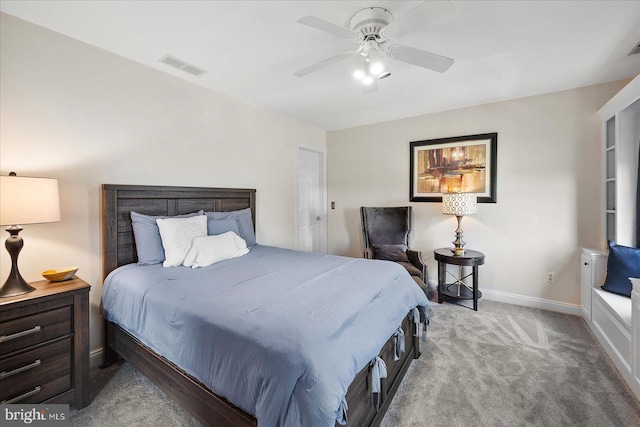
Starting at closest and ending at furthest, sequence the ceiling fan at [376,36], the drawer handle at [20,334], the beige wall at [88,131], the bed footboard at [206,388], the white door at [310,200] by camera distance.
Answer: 1. the bed footboard at [206,388]
2. the drawer handle at [20,334]
3. the ceiling fan at [376,36]
4. the beige wall at [88,131]
5. the white door at [310,200]

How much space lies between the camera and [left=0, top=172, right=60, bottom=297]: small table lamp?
151cm

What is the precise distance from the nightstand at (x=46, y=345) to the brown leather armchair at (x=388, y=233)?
9.48 ft

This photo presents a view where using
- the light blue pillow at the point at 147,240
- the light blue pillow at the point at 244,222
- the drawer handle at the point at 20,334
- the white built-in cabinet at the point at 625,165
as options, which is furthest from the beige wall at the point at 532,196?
the drawer handle at the point at 20,334

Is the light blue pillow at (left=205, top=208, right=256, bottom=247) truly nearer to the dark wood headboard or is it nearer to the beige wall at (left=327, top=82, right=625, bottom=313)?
the dark wood headboard

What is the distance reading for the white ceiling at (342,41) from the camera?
1753 millimetres

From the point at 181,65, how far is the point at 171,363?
2.42m

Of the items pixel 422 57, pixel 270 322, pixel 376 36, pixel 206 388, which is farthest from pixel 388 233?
pixel 206 388

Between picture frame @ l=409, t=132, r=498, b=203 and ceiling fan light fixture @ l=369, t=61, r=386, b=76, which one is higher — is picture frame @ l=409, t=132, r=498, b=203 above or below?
below

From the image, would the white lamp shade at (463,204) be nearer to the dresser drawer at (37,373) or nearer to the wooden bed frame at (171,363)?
the wooden bed frame at (171,363)

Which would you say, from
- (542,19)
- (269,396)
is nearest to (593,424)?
(269,396)

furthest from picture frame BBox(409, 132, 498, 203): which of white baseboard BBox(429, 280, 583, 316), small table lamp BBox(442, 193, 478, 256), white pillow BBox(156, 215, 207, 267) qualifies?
white pillow BBox(156, 215, 207, 267)

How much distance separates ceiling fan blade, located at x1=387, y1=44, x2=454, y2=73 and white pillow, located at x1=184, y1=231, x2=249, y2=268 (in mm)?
2018

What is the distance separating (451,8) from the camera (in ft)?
4.42

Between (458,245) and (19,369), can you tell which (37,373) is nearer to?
(19,369)
